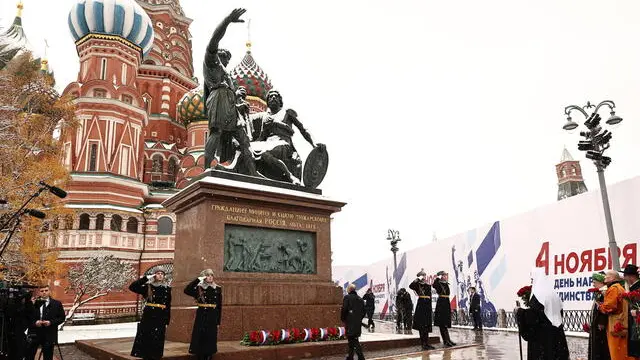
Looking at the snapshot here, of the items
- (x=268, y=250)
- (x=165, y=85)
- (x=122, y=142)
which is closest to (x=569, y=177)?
(x=165, y=85)

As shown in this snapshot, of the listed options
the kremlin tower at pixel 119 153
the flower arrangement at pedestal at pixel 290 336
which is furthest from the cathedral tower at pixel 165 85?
the flower arrangement at pedestal at pixel 290 336

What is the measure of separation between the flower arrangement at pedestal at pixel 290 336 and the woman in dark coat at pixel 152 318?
1.50 m

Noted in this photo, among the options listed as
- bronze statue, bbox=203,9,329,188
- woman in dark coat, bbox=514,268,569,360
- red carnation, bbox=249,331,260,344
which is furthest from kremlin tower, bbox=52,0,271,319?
woman in dark coat, bbox=514,268,569,360

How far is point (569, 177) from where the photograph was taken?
Result: 80.1 metres

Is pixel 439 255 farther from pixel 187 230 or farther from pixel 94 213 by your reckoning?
pixel 94 213

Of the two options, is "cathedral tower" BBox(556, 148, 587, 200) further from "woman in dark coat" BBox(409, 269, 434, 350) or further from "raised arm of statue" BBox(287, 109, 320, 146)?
"raised arm of statue" BBox(287, 109, 320, 146)

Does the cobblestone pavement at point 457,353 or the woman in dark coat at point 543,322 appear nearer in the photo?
the woman in dark coat at point 543,322

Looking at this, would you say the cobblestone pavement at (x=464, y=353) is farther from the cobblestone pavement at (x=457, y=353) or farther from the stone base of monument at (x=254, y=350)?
the stone base of monument at (x=254, y=350)

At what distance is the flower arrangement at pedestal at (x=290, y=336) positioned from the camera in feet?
25.7

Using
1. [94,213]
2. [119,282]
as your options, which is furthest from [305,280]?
[94,213]

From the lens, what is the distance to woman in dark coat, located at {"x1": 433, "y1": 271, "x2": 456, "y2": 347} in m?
10.0

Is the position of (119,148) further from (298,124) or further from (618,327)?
(618,327)

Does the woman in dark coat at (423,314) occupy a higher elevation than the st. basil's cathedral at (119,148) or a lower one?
lower

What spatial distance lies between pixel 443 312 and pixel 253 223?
4.35 metres
